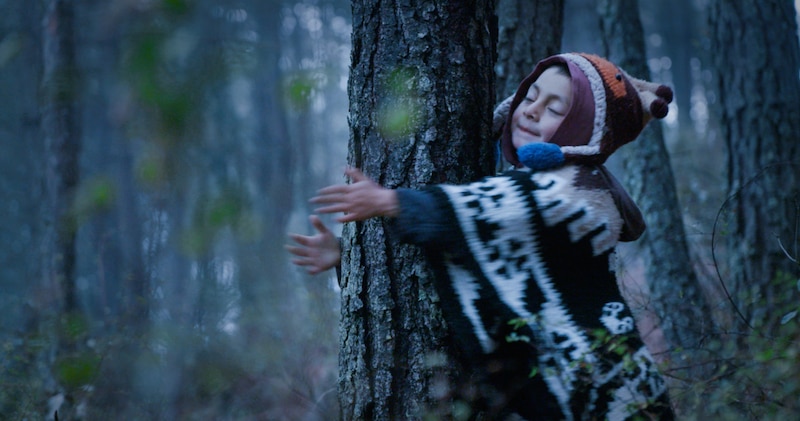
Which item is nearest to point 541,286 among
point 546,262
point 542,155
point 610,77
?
point 546,262

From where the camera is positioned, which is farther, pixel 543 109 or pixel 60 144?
pixel 60 144

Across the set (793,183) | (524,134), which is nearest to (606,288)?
(524,134)

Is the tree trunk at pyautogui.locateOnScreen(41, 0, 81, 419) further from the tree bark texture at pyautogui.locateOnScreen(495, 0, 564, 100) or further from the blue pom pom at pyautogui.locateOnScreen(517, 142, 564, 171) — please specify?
the blue pom pom at pyautogui.locateOnScreen(517, 142, 564, 171)

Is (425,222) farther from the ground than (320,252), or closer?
farther from the ground

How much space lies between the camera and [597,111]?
2324 mm

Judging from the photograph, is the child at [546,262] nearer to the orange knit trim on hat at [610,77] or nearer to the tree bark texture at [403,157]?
the orange knit trim on hat at [610,77]

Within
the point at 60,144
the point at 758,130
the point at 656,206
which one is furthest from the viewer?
the point at 60,144

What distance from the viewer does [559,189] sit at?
2.16m

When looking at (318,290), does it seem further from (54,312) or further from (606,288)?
(606,288)

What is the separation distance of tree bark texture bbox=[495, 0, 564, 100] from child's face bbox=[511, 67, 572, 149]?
1.73 m

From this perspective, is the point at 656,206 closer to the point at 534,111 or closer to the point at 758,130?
the point at 758,130

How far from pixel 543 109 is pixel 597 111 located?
20 cm

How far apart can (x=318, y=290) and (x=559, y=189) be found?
4.18 m

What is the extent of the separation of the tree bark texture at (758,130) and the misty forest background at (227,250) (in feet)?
0.05
